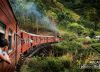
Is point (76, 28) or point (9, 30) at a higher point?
point (9, 30)

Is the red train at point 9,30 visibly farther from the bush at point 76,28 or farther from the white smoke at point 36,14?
the white smoke at point 36,14

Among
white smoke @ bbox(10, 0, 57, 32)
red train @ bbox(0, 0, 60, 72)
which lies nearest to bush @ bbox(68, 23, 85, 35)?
white smoke @ bbox(10, 0, 57, 32)

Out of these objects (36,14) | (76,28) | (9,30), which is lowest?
(76,28)

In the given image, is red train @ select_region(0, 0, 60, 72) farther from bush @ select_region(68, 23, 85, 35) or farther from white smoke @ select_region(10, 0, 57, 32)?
white smoke @ select_region(10, 0, 57, 32)

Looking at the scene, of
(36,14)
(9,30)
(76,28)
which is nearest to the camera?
(9,30)

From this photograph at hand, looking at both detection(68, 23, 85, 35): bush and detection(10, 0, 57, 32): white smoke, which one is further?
detection(10, 0, 57, 32): white smoke

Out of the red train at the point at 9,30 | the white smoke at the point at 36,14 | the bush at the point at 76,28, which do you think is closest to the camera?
the red train at the point at 9,30

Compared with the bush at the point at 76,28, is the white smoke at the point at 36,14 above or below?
above

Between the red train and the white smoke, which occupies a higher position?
the white smoke

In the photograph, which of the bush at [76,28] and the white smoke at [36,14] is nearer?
the bush at [76,28]

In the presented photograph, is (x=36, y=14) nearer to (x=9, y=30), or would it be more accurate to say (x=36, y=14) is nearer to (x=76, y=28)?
(x=76, y=28)

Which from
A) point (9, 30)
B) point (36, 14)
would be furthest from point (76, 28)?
point (9, 30)

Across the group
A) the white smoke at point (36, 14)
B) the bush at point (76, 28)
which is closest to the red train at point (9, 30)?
the bush at point (76, 28)

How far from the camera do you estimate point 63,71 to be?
1029cm
